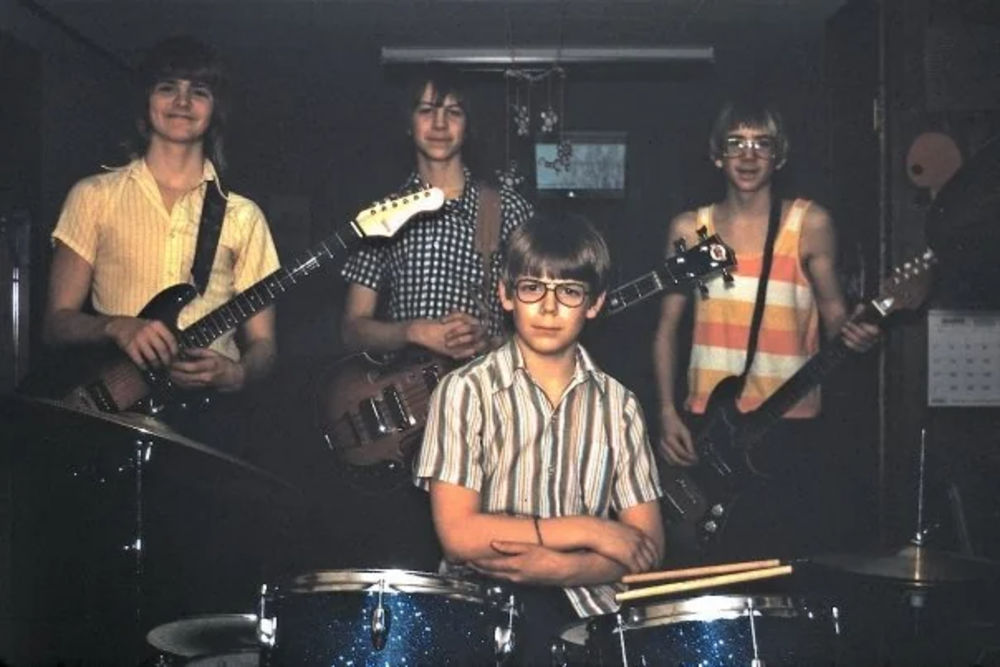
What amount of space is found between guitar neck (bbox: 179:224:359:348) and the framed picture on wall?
3.07 ft

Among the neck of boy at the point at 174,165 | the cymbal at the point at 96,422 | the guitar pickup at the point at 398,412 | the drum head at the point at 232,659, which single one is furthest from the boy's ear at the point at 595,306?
the neck of boy at the point at 174,165

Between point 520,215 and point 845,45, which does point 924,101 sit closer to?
point 845,45

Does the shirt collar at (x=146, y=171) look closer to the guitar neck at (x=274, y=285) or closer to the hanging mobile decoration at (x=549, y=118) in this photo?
the guitar neck at (x=274, y=285)

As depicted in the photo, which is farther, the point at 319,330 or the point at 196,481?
the point at 319,330

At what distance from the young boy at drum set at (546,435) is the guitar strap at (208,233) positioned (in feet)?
3.87

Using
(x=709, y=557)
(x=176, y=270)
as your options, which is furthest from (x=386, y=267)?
(x=709, y=557)

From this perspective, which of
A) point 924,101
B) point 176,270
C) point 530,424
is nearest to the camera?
point 530,424

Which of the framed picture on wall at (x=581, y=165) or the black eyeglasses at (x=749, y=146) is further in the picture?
the framed picture on wall at (x=581, y=165)

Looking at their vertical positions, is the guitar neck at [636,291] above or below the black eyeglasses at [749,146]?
below

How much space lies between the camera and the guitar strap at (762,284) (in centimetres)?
517

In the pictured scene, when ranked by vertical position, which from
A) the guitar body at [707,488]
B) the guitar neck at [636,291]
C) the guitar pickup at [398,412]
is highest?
the guitar neck at [636,291]

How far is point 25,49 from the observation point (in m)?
5.43

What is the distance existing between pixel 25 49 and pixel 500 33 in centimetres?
177

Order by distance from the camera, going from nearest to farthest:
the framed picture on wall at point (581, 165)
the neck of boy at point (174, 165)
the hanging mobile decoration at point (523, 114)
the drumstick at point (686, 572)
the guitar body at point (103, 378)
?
the drumstick at point (686, 572) < the guitar body at point (103, 378) < the neck of boy at point (174, 165) < the hanging mobile decoration at point (523, 114) < the framed picture on wall at point (581, 165)
